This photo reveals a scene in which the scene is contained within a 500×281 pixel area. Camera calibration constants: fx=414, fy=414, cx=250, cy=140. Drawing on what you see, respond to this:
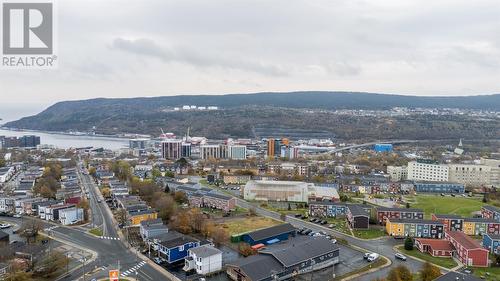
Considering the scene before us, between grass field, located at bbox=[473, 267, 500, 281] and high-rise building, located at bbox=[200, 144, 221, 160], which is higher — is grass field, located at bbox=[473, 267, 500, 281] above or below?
below

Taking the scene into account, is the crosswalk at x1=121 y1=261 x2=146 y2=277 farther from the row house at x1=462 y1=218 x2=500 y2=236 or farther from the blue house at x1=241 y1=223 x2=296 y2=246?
the row house at x1=462 y1=218 x2=500 y2=236

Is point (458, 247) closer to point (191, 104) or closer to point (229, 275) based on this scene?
point (229, 275)

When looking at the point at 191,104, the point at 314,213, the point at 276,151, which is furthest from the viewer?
the point at 191,104

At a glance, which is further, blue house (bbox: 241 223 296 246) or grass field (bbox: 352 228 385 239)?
grass field (bbox: 352 228 385 239)

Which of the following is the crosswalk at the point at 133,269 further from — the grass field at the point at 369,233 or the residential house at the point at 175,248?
the grass field at the point at 369,233

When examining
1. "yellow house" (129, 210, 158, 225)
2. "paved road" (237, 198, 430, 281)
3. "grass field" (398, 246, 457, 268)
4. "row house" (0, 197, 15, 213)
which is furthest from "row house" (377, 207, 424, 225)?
"row house" (0, 197, 15, 213)

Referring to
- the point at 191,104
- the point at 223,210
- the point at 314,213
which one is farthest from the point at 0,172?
the point at 191,104

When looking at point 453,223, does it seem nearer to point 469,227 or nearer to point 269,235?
point 469,227

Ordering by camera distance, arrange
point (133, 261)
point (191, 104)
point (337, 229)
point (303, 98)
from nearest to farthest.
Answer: point (133, 261), point (337, 229), point (191, 104), point (303, 98)
